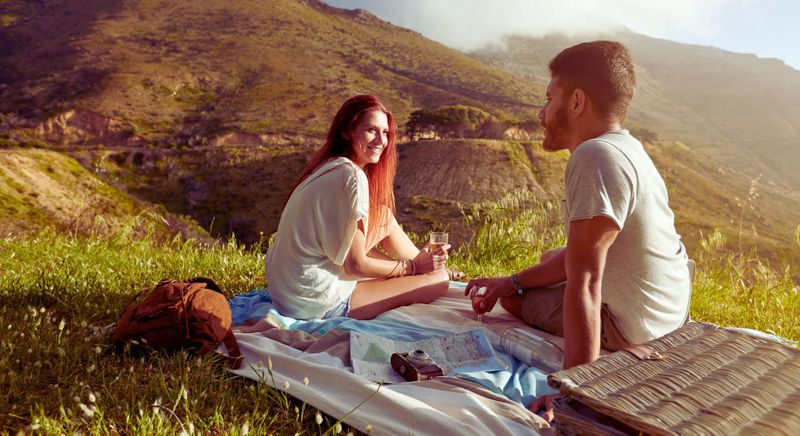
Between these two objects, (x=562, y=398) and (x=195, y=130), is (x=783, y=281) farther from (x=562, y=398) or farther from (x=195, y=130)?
(x=195, y=130)

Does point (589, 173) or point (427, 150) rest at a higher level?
point (589, 173)

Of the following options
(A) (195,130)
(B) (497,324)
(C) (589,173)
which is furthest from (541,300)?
(A) (195,130)

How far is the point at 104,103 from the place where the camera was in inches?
2815

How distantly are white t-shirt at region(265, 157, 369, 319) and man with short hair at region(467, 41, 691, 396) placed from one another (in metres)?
1.46

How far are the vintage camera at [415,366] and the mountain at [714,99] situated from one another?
10688cm

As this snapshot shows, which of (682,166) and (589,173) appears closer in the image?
(589,173)

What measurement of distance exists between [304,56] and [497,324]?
85.1 meters

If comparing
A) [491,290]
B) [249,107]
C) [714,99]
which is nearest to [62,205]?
[491,290]

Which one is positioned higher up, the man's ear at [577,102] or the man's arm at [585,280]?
the man's ear at [577,102]

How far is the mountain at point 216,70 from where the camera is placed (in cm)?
7075

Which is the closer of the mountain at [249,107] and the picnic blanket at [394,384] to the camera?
the picnic blanket at [394,384]

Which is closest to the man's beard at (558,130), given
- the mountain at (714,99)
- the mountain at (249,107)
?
the mountain at (249,107)

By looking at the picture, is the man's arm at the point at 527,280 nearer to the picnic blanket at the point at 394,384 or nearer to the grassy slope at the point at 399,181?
the picnic blanket at the point at 394,384

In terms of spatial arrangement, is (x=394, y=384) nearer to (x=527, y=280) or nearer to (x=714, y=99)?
(x=527, y=280)
